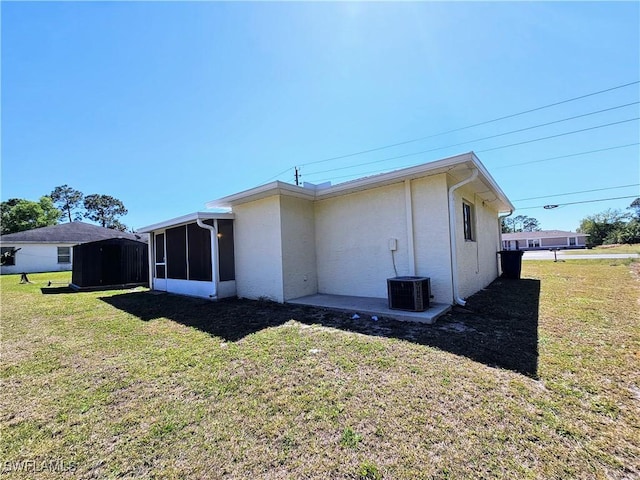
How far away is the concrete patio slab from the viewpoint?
4.54 m

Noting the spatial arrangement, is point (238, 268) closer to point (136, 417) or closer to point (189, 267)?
point (189, 267)

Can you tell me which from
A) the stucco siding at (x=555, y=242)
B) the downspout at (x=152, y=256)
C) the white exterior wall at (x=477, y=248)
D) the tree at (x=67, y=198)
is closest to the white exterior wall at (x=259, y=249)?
the white exterior wall at (x=477, y=248)

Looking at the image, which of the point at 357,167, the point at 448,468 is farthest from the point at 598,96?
the point at 448,468

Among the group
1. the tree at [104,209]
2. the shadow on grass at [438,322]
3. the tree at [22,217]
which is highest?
the tree at [104,209]

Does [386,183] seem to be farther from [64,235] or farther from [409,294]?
[64,235]

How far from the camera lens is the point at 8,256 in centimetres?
1853

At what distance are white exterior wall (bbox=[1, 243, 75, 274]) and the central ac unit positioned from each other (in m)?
25.8

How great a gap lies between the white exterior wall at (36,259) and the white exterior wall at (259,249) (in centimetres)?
2140

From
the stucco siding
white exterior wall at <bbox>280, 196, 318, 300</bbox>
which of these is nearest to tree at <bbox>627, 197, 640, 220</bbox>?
the stucco siding

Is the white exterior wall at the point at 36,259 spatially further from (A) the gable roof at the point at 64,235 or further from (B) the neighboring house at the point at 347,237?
(B) the neighboring house at the point at 347,237

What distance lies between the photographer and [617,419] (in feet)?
6.40

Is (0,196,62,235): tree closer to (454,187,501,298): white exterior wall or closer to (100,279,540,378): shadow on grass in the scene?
(100,279,540,378): shadow on grass

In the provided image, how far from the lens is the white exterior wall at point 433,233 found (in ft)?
17.4

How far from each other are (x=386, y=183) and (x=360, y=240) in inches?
58.5
